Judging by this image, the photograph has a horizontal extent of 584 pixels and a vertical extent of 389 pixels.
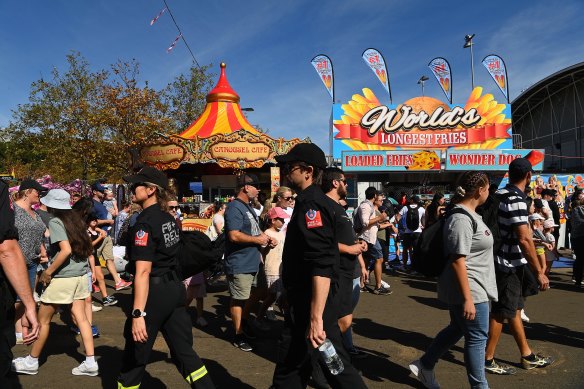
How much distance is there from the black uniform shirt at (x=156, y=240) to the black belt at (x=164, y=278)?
0.06ft

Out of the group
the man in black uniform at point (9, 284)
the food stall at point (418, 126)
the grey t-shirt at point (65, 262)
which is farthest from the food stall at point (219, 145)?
the man in black uniform at point (9, 284)

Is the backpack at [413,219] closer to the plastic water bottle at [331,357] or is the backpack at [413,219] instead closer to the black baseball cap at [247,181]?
the black baseball cap at [247,181]

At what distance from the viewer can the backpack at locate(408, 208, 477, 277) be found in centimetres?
327

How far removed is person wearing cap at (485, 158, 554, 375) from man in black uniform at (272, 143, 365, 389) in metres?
2.02

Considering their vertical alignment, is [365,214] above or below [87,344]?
above

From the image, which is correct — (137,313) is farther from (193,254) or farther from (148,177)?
(148,177)

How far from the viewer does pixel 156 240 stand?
2.88m

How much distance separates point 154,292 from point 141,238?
15.0 inches

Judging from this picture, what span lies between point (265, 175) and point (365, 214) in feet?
52.9

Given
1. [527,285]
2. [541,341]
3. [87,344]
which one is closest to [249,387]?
[87,344]

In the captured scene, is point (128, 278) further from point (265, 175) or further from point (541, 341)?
point (265, 175)

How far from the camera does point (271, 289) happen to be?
17.1 ft

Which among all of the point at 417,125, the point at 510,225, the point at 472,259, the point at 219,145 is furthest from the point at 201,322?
the point at 417,125

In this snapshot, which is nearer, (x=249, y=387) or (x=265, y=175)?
(x=249, y=387)
